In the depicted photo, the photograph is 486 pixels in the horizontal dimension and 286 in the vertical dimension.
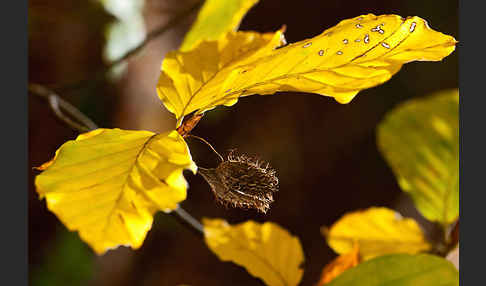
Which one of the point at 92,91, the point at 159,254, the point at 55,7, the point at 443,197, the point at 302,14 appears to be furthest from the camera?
the point at 159,254

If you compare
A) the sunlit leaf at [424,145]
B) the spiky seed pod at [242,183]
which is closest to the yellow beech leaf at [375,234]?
the sunlit leaf at [424,145]

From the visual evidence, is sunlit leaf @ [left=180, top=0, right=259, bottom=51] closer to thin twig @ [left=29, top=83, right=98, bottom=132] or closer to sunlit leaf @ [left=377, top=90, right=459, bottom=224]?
thin twig @ [left=29, top=83, right=98, bottom=132]

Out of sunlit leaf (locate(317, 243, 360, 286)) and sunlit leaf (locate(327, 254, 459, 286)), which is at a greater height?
sunlit leaf (locate(327, 254, 459, 286))

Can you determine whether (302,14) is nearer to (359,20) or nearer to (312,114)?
(312,114)

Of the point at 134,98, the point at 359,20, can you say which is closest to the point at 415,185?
the point at 359,20

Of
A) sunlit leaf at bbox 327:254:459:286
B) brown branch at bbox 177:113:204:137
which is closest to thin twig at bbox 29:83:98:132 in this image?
brown branch at bbox 177:113:204:137

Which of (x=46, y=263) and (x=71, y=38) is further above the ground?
(x=71, y=38)

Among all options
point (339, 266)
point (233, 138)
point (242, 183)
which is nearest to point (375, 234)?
point (339, 266)
